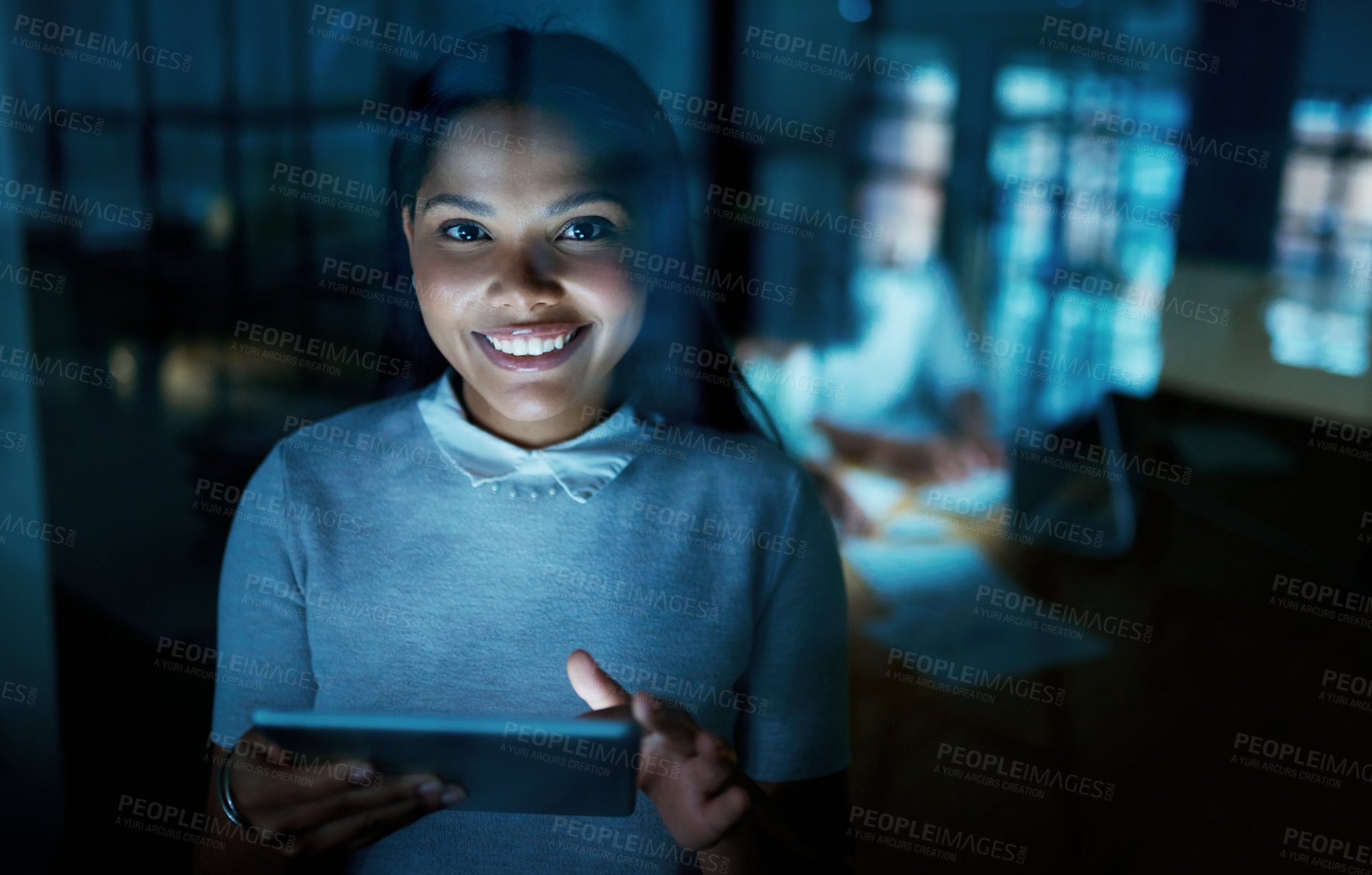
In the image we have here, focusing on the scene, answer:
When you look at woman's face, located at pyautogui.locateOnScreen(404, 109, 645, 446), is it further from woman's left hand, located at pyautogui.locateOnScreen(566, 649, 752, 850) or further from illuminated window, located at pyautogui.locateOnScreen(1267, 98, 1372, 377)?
illuminated window, located at pyautogui.locateOnScreen(1267, 98, 1372, 377)

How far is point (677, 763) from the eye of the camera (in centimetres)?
95

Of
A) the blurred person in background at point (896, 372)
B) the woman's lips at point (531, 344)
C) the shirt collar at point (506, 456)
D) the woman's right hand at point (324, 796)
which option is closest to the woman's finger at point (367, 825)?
the woman's right hand at point (324, 796)

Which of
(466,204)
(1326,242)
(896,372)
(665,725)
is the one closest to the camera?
(665,725)

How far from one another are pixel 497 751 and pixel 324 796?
18 cm

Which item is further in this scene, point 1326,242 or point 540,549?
point 1326,242

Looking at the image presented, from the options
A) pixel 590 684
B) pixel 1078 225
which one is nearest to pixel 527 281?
pixel 590 684

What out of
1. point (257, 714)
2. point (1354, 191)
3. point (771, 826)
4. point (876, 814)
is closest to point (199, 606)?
point (257, 714)

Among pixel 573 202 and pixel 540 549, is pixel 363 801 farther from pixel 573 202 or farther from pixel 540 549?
pixel 573 202

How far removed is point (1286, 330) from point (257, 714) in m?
4.17

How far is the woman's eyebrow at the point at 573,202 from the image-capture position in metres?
1.01

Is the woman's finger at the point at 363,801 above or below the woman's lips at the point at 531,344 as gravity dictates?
below

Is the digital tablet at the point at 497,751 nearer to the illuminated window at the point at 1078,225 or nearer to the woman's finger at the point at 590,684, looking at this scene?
the woman's finger at the point at 590,684

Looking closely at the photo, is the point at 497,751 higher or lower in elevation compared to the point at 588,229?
lower

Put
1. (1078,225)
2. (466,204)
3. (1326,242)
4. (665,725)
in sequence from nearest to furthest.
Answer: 1. (665,725)
2. (466,204)
3. (1326,242)
4. (1078,225)
